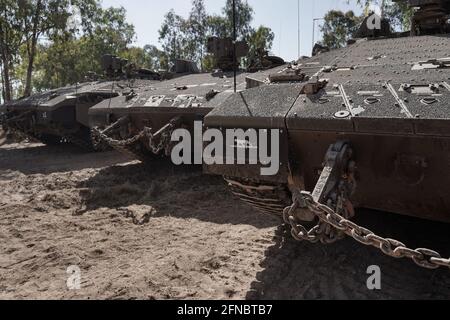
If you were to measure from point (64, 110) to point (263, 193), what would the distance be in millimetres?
7843

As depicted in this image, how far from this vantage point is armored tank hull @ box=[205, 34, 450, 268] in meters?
2.83

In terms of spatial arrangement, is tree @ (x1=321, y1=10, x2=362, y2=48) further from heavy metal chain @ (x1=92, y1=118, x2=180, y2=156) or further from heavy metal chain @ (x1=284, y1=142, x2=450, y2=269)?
heavy metal chain @ (x1=284, y1=142, x2=450, y2=269)

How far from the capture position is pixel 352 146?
3.21 meters

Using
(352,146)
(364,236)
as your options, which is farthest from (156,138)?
(364,236)

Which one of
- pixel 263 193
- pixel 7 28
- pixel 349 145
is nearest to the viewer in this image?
pixel 349 145

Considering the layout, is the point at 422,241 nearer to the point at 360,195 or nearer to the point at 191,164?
the point at 360,195

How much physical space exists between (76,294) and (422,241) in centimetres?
294

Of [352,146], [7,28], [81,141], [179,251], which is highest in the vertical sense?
[7,28]

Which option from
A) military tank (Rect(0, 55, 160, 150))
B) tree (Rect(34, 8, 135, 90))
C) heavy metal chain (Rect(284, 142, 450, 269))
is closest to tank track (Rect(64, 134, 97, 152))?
military tank (Rect(0, 55, 160, 150))

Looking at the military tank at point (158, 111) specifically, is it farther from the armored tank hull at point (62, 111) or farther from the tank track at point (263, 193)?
the tank track at point (263, 193)

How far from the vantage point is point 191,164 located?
27.0 feet

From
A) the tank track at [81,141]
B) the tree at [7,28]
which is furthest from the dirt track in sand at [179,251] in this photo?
the tree at [7,28]

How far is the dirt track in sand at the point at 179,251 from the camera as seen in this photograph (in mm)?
3506

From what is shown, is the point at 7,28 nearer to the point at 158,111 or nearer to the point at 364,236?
the point at 158,111
